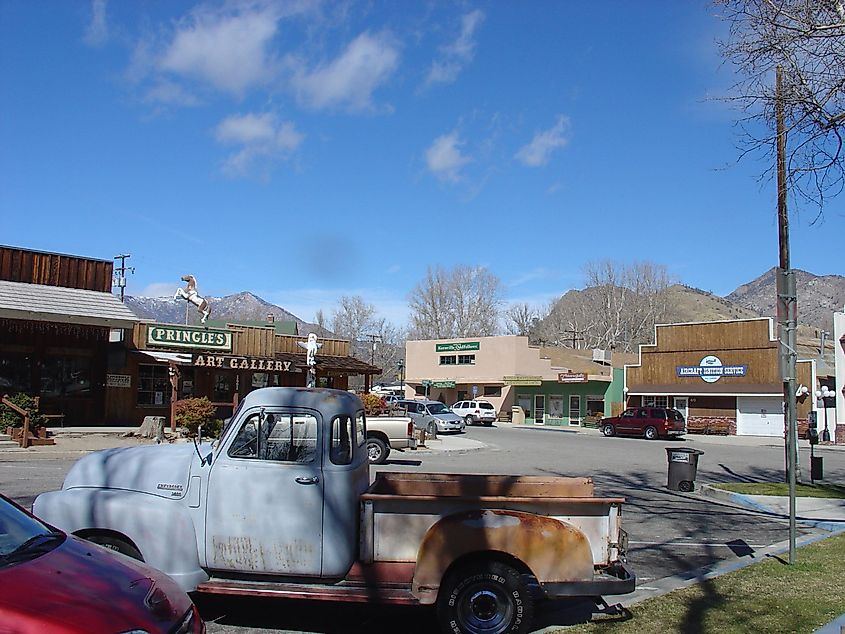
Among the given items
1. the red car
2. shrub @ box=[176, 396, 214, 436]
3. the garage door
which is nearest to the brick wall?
the garage door

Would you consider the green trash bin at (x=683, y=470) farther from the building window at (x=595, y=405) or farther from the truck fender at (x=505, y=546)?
the building window at (x=595, y=405)

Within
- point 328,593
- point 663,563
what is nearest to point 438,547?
point 328,593

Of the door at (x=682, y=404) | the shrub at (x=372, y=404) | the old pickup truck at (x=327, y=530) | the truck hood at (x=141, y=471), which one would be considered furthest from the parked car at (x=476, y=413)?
the old pickup truck at (x=327, y=530)

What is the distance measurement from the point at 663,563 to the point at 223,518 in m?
5.62

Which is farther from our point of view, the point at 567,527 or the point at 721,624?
the point at 721,624

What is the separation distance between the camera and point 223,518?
600cm

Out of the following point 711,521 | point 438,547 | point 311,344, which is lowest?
point 711,521

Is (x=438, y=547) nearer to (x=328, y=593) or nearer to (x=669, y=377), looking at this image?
(x=328, y=593)

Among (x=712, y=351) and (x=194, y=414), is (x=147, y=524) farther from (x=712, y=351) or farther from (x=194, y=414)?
(x=712, y=351)

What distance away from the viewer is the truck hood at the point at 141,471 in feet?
20.3

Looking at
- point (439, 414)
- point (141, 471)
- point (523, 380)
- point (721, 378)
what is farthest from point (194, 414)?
point (523, 380)

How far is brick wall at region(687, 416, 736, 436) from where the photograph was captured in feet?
→ 143

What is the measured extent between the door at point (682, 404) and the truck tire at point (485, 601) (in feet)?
143

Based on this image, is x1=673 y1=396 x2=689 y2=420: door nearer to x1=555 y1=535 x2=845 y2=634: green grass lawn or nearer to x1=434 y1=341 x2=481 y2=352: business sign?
x1=434 y1=341 x2=481 y2=352: business sign
